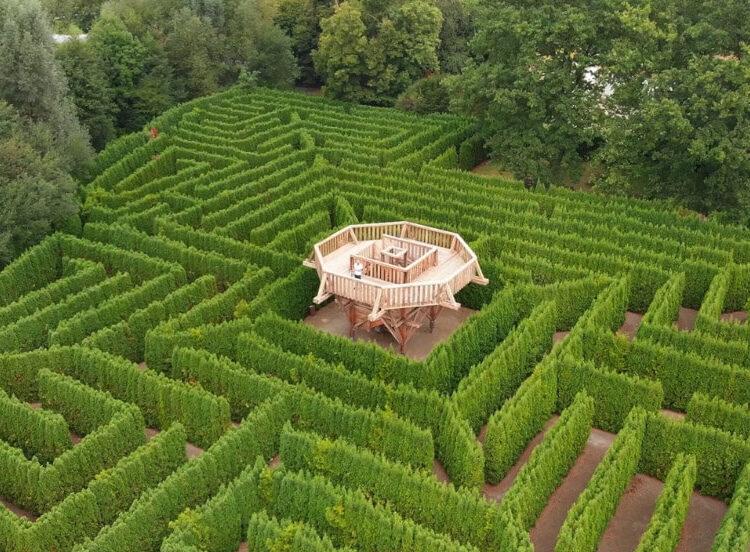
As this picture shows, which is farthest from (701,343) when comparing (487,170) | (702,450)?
(487,170)

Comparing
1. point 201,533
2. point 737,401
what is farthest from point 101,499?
point 737,401

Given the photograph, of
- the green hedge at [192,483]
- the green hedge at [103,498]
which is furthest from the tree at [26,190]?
the green hedge at [192,483]

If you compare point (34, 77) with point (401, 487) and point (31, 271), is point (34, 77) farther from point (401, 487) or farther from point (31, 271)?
point (401, 487)

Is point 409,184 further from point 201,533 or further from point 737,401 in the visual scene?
point 201,533

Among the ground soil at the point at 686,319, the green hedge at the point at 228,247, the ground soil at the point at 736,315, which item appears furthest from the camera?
the green hedge at the point at 228,247

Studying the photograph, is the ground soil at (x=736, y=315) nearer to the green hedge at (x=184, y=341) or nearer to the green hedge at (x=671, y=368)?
the green hedge at (x=671, y=368)

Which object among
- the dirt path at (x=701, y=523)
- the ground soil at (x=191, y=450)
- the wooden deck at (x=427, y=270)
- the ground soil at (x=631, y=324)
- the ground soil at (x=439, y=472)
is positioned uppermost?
the wooden deck at (x=427, y=270)
